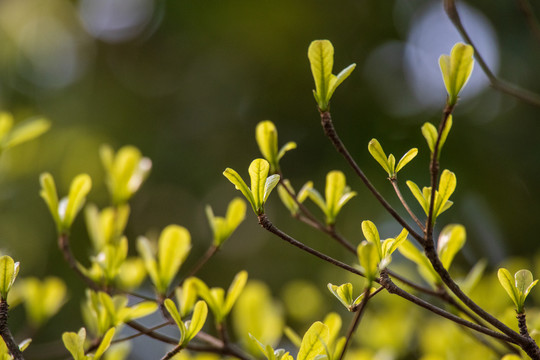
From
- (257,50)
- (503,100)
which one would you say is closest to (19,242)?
(257,50)

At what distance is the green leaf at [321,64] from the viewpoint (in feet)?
1.60

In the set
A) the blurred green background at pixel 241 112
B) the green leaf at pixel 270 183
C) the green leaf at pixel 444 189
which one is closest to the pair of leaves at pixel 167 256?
the green leaf at pixel 270 183

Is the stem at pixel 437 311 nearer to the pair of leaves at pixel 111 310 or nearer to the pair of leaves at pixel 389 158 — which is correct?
the pair of leaves at pixel 389 158

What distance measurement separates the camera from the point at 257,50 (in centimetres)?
212

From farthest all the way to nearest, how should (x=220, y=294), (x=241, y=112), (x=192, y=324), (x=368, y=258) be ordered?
(x=241, y=112)
(x=220, y=294)
(x=192, y=324)
(x=368, y=258)

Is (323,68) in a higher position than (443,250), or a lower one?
higher

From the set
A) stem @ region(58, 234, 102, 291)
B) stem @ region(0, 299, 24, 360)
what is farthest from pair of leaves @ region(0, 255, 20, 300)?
stem @ region(58, 234, 102, 291)

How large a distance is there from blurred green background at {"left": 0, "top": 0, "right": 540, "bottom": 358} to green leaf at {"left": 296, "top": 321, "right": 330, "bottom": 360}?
109 centimetres

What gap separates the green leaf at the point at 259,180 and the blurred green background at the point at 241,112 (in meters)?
1.13

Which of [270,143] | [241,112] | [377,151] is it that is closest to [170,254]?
[270,143]

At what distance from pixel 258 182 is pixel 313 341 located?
17cm

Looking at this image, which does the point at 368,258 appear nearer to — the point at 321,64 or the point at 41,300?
the point at 321,64

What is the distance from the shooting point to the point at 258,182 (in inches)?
19.3

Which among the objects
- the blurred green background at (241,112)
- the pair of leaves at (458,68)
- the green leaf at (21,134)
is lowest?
the blurred green background at (241,112)
